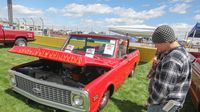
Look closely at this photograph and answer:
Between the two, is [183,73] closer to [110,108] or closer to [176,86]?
[176,86]

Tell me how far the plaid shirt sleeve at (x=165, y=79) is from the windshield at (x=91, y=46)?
279cm

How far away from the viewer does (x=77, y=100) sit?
10.7ft

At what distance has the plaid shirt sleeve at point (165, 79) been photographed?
1917mm

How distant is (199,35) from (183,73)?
57.8 feet

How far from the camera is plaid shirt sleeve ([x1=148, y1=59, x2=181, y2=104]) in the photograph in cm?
192

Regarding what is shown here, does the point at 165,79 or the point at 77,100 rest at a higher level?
the point at 165,79

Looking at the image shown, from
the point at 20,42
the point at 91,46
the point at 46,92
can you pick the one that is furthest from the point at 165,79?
the point at 20,42

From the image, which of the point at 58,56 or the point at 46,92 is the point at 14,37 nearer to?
the point at 46,92

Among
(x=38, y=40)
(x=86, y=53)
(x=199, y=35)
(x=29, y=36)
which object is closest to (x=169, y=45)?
(x=86, y=53)

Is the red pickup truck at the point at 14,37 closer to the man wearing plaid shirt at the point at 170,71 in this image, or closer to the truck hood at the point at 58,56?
the truck hood at the point at 58,56

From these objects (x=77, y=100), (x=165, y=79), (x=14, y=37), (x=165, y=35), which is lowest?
(x=77, y=100)

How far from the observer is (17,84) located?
13.3ft

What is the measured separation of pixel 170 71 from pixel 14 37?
1177 cm

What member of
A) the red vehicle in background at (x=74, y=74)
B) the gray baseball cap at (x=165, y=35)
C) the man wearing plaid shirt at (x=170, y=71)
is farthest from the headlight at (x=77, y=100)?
the gray baseball cap at (x=165, y=35)
